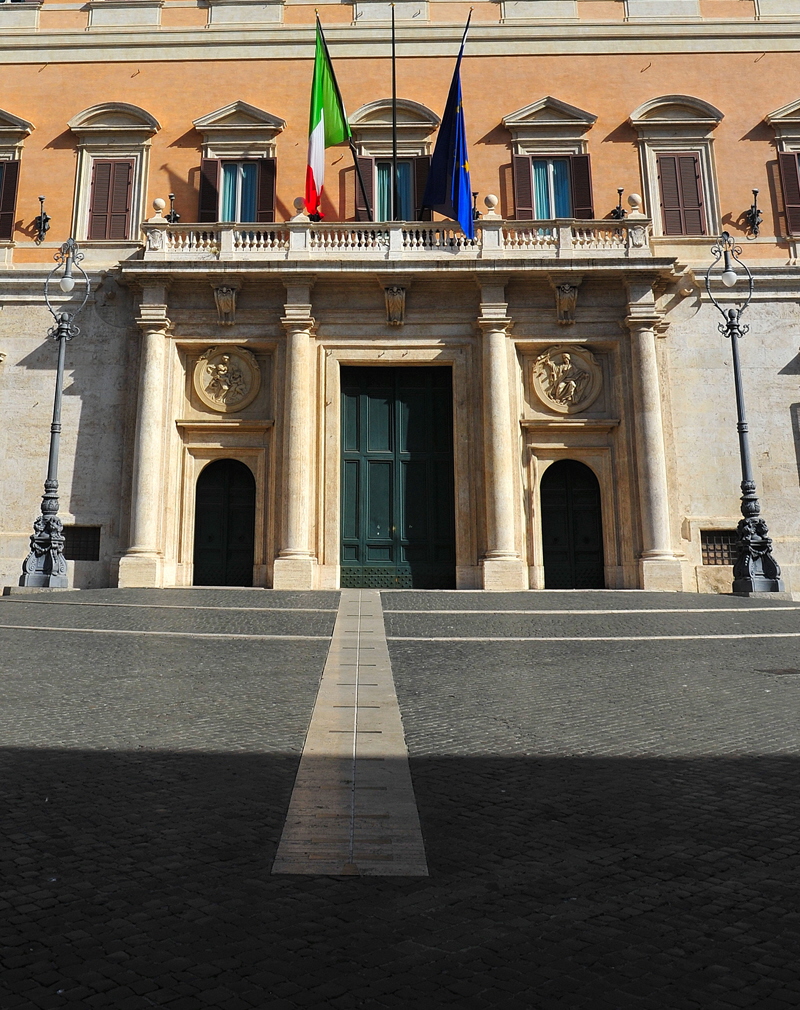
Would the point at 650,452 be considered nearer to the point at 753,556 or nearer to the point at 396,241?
the point at 753,556

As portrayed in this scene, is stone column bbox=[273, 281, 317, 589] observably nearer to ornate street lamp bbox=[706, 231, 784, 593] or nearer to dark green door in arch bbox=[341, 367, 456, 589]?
dark green door in arch bbox=[341, 367, 456, 589]

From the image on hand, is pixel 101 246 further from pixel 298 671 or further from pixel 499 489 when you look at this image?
pixel 298 671

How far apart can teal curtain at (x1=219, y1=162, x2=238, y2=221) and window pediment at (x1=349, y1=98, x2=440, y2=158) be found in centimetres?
316

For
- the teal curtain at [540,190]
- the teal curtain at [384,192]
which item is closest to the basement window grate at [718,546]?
the teal curtain at [540,190]

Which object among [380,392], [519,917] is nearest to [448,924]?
[519,917]

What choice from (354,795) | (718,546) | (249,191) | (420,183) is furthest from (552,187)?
(354,795)

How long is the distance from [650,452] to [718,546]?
2.76 m

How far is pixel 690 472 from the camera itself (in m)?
17.4

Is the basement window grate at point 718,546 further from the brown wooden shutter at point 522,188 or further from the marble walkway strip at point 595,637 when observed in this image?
the brown wooden shutter at point 522,188

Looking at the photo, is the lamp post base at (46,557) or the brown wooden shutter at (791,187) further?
the brown wooden shutter at (791,187)

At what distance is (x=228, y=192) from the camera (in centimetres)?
1906

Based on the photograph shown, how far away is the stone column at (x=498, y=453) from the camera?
52.7ft

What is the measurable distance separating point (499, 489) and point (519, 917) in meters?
14.4

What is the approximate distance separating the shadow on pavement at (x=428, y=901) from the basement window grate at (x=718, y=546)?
47.8ft
